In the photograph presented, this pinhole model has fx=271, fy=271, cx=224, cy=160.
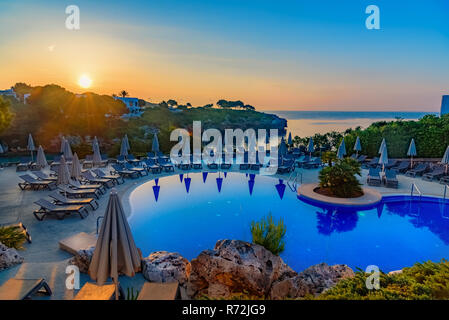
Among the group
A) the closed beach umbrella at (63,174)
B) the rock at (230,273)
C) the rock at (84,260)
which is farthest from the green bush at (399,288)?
the closed beach umbrella at (63,174)

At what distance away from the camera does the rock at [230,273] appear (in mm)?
4652

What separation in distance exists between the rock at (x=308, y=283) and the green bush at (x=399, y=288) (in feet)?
1.92

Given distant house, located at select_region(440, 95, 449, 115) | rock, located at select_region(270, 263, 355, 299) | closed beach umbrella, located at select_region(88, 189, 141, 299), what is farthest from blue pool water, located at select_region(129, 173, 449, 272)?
distant house, located at select_region(440, 95, 449, 115)

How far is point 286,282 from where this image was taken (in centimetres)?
459

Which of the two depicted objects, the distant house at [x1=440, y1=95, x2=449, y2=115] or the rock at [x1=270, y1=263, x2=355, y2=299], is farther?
the distant house at [x1=440, y1=95, x2=449, y2=115]

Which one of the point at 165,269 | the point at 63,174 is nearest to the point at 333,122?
the point at 63,174

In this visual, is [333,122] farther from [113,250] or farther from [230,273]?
[113,250]

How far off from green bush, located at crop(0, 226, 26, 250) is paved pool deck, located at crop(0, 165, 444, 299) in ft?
0.65

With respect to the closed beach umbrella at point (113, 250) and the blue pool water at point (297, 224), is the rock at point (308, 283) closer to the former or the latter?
the blue pool water at point (297, 224)

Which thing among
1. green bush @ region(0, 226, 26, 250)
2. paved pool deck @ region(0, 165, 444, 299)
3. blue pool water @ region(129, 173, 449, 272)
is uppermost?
green bush @ region(0, 226, 26, 250)

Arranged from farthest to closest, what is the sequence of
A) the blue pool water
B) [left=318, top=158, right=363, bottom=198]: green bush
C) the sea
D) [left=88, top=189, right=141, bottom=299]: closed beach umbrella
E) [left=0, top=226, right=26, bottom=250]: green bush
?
the sea
[left=318, top=158, right=363, bottom=198]: green bush
the blue pool water
[left=0, top=226, right=26, bottom=250]: green bush
[left=88, top=189, right=141, bottom=299]: closed beach umbrella

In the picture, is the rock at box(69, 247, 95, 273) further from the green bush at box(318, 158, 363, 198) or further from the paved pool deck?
the green bush at box(318, 158, 363, 198)

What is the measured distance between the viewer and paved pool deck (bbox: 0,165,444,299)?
4.96m
